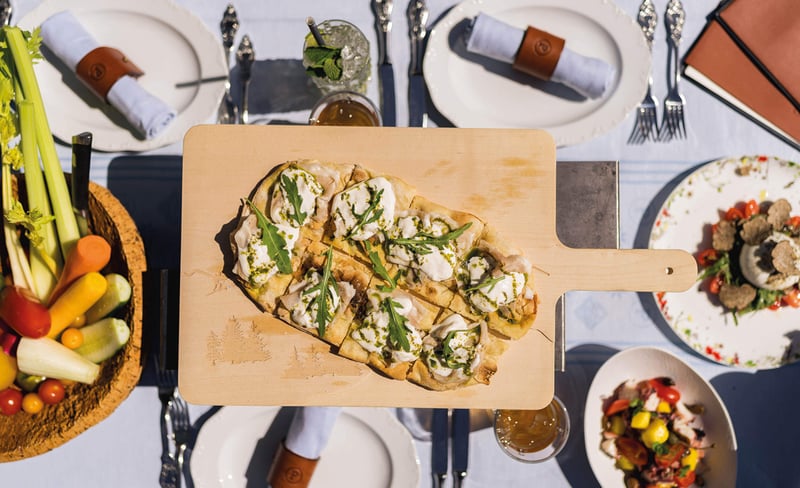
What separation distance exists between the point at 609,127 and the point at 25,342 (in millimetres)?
2172

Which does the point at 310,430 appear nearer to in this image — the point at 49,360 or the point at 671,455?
the point at 49,360

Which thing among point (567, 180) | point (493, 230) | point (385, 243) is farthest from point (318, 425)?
point (567, 180)

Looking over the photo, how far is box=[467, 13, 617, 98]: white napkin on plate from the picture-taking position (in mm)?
2205

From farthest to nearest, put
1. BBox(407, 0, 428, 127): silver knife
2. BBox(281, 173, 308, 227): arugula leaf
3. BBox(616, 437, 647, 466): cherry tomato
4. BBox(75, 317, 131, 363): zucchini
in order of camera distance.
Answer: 1. BBox(407, 0, 428, 127): silver knife
2. BBox(616, 437, 647, 466): cherry tomato
3. BBox(75, 317, 131, 363): zucchini
4. BBox(281, 173, 308, 227): arugula leaf

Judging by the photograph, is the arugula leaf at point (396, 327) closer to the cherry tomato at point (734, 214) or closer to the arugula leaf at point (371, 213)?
the arugula leaf at point (371, 213)

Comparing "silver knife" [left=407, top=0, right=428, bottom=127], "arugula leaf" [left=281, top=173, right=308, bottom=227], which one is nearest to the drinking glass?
"silver knife" [left=407, top=0, right=428, bottom=127]

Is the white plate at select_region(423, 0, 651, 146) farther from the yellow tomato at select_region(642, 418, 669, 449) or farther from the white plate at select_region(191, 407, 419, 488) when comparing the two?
the white plate at select_region(191, 407, 419, 488)

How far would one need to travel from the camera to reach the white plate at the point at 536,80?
2289 mm

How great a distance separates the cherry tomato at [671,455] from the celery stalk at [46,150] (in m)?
2.19

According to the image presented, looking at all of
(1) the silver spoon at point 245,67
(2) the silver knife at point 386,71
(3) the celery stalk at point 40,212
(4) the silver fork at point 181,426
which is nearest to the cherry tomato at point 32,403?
(3) the celery stalk at point 40,212

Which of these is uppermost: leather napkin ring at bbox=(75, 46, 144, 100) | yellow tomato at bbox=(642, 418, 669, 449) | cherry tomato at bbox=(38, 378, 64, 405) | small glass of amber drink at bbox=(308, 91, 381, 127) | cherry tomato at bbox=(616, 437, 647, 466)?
leather napkin ring at bbox=(75, 46, 144, 100)

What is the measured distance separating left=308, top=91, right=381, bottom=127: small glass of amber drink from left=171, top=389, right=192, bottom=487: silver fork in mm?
1200

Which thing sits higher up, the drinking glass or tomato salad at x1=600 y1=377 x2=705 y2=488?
the drinking glass

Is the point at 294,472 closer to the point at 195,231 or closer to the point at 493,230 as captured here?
the point at 195,231
